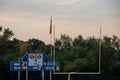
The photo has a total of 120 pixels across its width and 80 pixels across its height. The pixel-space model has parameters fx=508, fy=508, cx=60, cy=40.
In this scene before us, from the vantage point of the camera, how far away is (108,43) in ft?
61.2

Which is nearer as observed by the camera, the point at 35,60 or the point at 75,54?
the point at 35,60

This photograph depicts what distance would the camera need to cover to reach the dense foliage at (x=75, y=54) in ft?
58.1

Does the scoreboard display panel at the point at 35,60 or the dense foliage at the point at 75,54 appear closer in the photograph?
the scoreboard display panel at the point at 35,60

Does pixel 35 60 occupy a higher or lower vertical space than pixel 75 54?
lower

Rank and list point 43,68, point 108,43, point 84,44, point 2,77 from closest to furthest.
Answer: point 43,68
point 2,77
point 108,43
point 84,44

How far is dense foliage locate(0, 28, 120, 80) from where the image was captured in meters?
17.7

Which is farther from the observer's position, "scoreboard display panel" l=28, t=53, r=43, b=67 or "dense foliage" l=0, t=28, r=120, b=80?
"dense foliage" l=0, t=28, r=120, b=80

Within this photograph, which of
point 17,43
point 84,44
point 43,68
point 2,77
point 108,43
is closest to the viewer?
point 43,68

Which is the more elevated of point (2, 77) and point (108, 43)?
point (108, 43)

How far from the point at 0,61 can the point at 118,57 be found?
179 inches

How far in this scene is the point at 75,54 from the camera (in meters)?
19.9

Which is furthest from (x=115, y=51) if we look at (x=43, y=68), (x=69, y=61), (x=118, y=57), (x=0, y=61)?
(x=43, y=68)

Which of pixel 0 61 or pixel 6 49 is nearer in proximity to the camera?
pixel 0 61

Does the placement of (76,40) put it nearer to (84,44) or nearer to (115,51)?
(84,44)
